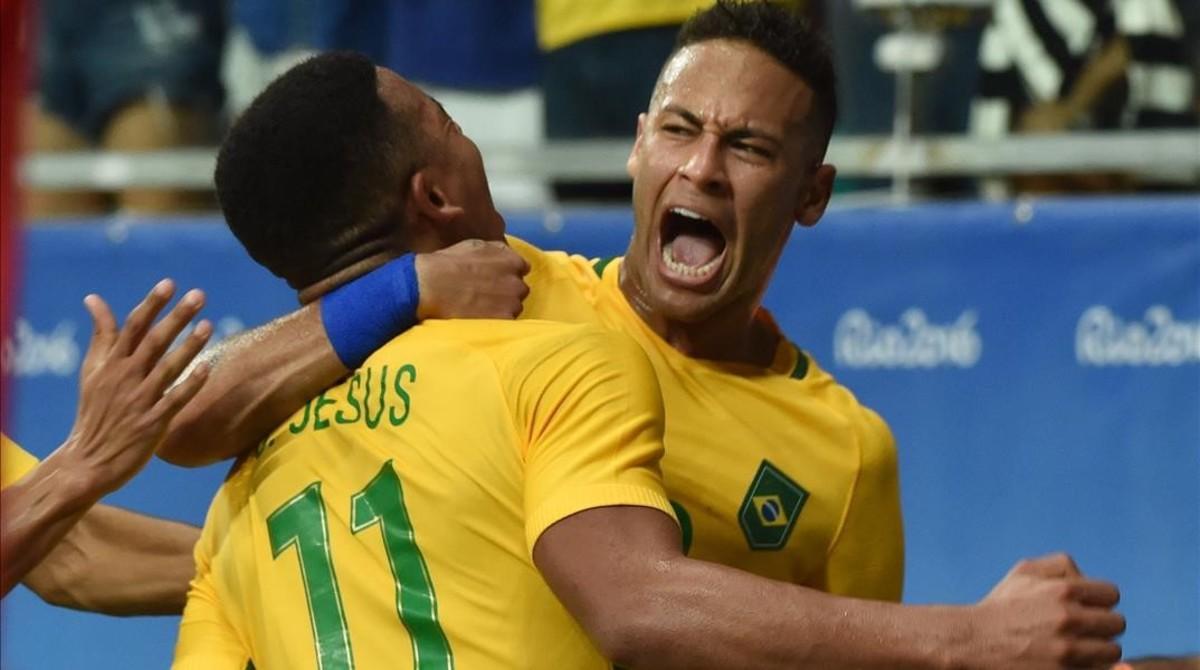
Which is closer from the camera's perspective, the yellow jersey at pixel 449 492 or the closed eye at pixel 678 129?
the yellow jersey at pixel 449 492

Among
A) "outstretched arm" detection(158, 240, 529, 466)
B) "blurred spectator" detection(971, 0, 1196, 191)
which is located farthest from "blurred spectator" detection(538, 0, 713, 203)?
"outstretched arm" detection(158, 240, 529, 466)

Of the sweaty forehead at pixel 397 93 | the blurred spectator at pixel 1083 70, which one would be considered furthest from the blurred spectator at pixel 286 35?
the sweaty forehead at pixel 397 93

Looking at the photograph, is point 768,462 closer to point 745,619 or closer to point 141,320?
point 745,619

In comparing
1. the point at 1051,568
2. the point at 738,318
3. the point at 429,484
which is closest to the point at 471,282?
the point at 429,484

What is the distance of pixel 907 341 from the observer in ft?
17.3

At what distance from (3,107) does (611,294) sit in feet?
5.58

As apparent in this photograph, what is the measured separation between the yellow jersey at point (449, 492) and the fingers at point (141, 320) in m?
0.25

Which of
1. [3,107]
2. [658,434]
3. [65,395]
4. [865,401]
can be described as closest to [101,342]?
[658,434]

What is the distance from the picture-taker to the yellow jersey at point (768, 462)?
327 centimetres

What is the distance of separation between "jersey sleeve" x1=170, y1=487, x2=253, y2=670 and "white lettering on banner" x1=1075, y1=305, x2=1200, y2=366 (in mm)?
Result: 2499

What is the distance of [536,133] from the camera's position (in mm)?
5828

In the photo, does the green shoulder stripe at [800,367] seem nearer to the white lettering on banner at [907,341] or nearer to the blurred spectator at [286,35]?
the white lettering on banner at [907,341]

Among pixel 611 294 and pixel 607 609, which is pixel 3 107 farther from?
pixel 611 294

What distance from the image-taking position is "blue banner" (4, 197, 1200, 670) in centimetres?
507
